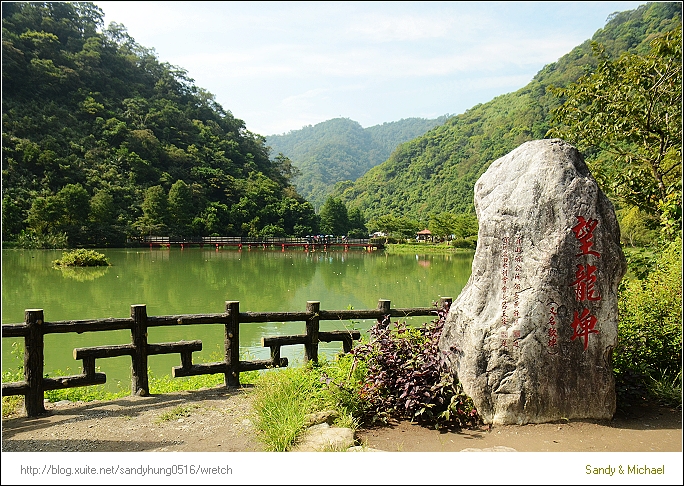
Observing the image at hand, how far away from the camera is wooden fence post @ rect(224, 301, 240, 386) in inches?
190

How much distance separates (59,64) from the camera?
1877 inches

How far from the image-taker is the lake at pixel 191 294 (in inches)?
303

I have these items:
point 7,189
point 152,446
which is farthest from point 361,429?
point 7,189

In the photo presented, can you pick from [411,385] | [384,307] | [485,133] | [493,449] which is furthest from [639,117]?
[485,133]

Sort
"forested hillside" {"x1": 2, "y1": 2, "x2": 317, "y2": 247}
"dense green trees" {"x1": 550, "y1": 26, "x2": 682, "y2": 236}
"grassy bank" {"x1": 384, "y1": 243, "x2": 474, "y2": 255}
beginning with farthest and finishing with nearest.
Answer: "grassy bank" {"x1": 384, "y1": 243, "x2": 474, "y2": 255}
"forested hillside" {"x1": 2, "y1": 2, "x2": 317, "y2": 247}
"dense green trees" {"x1": 550, "y1": 26, "x2": 682, "y2": 236}

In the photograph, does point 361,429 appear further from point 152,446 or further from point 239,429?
point 152,446

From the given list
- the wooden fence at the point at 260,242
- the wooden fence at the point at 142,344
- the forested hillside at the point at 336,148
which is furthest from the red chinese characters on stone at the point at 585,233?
the forested hillside at the point at 336,148

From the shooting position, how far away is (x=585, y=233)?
3.57 m

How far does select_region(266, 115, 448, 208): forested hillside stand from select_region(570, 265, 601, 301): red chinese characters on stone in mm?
87649

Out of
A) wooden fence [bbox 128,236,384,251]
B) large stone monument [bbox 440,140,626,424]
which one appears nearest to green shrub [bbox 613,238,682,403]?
large stone monument [bbox 440,140,626,424]

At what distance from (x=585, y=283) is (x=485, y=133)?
22.9m

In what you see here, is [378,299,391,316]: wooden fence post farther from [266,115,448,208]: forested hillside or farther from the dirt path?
[266,115,448,208]: forested hillside

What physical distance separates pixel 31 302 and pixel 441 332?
1110cm

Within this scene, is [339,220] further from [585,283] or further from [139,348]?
[585,283]
